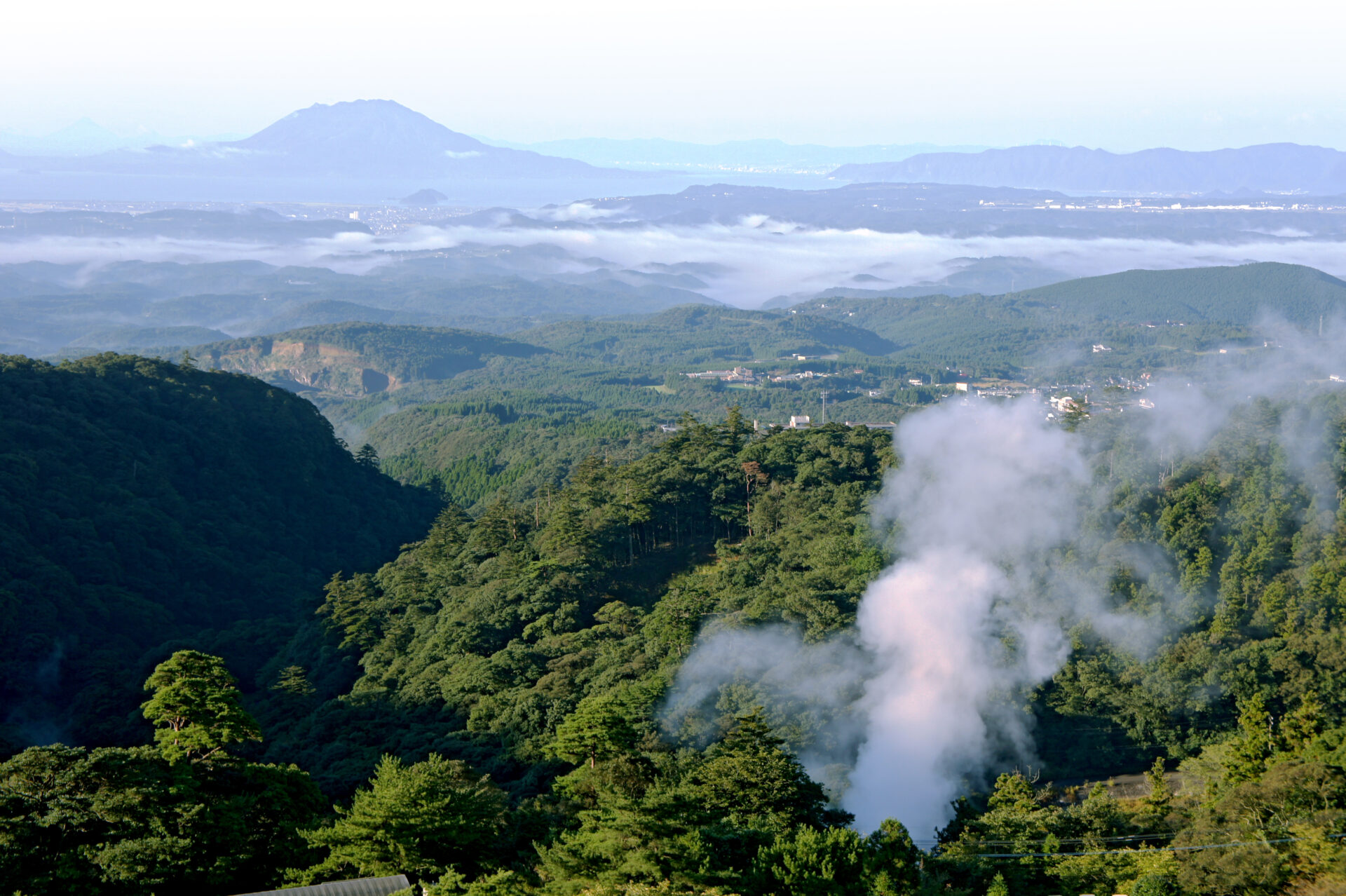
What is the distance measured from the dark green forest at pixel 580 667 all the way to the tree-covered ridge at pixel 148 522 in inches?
7.7

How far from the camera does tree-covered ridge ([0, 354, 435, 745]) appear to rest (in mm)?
46656

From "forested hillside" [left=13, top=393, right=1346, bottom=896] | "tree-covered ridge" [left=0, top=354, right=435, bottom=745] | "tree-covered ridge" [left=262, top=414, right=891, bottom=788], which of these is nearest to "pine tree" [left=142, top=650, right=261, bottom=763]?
"forested hillside" [left=13, top=393, right=1346, bottom=896]

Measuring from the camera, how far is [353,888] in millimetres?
22188

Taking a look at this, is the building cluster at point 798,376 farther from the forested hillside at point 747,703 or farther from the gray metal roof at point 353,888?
the gray metal roof at point 353,888

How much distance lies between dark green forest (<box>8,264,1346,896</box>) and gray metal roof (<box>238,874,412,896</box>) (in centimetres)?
56

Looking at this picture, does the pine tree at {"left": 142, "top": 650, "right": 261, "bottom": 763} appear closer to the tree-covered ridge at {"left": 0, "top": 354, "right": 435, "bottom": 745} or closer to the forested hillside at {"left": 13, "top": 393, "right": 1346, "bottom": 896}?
the forested hillside at {"left": 13, "top": 393, "right": 1346, "bottom": 896}

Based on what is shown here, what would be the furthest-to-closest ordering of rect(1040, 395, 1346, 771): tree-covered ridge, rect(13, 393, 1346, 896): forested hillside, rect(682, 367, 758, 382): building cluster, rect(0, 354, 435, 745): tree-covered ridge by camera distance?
rect(682, 367, 758, 382): building cluster
rect(0, 354, 435, 745): tree-covered ridge
rect(1040, 395, 1346, 771): tree-covered ridge
rect(13, 393, 1346, 896): forested hillside

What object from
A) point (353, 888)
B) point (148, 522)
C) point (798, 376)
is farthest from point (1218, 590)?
point (798, 376)

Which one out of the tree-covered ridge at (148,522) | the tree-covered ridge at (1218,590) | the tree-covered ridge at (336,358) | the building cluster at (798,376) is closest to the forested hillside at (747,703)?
the tree-covered ridge at (1218,590)

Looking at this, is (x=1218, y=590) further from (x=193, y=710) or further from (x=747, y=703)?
(x=193, y=710)

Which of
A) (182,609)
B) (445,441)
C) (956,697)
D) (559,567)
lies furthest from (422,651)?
(445,441)

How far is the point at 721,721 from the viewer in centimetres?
3253

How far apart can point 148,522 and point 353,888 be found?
41250 mm

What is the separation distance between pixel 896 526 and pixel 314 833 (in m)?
25.2
